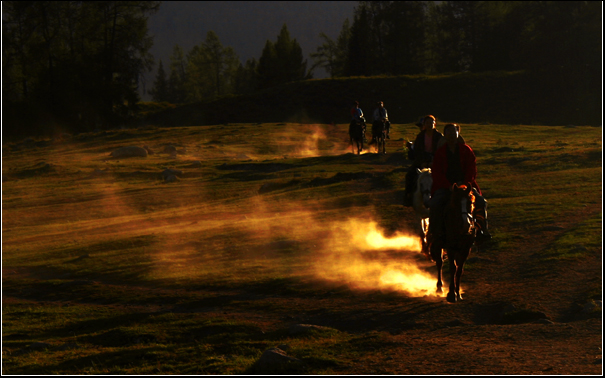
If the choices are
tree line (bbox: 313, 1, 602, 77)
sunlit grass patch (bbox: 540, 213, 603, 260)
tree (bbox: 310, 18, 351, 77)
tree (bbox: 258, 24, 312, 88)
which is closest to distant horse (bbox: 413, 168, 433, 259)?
sunlit grass patch (bbox: 540, 213, 603, 260)

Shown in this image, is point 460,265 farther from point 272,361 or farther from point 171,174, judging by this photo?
point 171,174

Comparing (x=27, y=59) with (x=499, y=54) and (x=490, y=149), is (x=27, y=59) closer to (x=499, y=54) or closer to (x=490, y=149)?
(x=490, y=149)

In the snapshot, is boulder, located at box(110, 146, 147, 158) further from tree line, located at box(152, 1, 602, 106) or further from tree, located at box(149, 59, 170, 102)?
tree, located at box(149, 59, 170, 102)

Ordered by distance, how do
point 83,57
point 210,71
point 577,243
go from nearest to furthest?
point 577,243, point 83,57, point 210,71

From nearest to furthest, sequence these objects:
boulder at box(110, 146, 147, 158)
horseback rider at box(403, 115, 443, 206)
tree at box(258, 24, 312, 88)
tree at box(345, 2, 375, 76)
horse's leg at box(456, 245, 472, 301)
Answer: horse's leg at box(456, 245, 472, 301)
horseback rider at box(403, 115, 443, 206)
boulder at box(110, 146, 147, 158)
tree at box(345, 2, 375, 76)
tree at box(258, 24, 312, 88)

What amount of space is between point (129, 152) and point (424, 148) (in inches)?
1437

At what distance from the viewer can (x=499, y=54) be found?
91312mm

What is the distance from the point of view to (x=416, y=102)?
77.5 meters

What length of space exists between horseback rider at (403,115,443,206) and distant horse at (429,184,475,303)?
9.77ft

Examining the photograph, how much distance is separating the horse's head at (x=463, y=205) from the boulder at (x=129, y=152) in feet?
129

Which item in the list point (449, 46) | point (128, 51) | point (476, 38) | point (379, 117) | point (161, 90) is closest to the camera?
point (379, 117)

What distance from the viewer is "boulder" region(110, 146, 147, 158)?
158 ft

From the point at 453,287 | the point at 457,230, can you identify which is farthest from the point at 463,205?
the point at 453,287

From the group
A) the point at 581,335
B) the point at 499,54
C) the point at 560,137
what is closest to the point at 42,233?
the point at 581,335
